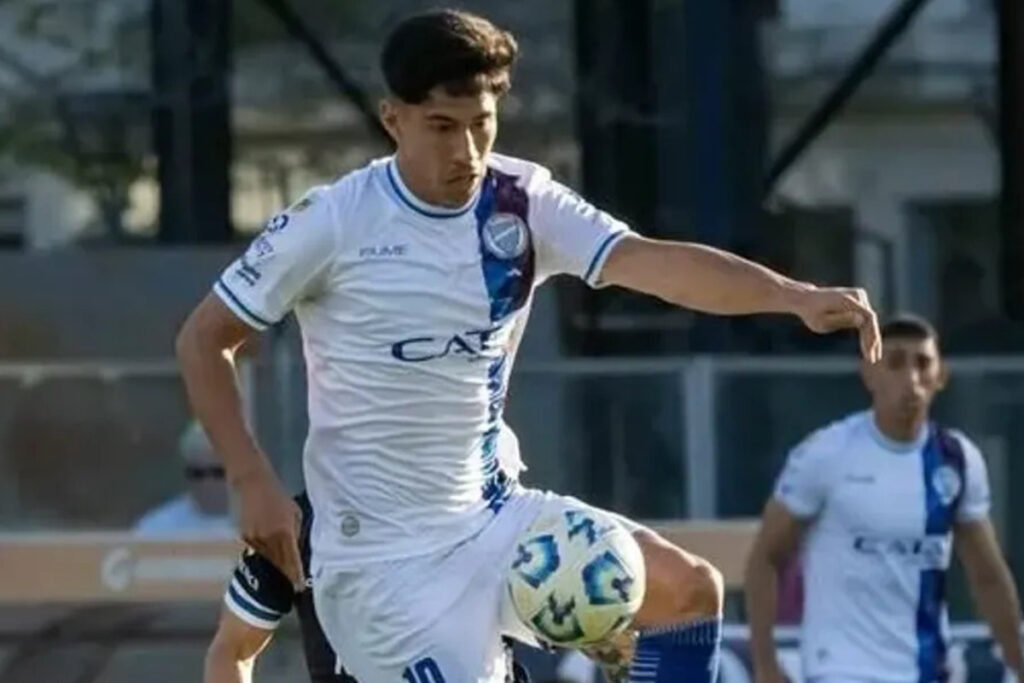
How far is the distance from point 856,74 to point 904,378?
3.40 metres

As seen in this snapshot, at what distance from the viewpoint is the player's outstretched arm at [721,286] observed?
20.5 ft

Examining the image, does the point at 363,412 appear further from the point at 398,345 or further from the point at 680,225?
the point at 680,225

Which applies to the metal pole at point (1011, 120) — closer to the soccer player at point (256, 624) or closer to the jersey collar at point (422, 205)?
the soccer player at point (256, 624)

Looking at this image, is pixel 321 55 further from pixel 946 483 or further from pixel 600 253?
pixel 600 253

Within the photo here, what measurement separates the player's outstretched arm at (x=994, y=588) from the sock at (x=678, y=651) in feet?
12.3

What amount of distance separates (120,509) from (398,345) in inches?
219

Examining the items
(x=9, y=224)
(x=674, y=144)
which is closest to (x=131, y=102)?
(x=9, y=224)

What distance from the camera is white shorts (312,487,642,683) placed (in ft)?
21.7

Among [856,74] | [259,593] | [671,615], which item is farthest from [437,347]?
[856,74]

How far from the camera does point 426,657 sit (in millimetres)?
6648

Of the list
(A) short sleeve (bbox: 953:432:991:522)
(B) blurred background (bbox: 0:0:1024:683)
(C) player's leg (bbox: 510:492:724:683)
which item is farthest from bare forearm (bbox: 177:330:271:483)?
(B) blurred background (bbox: 0:0:1024:683)

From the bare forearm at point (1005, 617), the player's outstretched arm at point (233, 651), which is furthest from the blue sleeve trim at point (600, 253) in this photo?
the bare forearm at point (1005, 617)

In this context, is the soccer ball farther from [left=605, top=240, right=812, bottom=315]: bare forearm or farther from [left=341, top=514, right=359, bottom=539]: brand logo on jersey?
[left=605, top=240, right=812, bottom=315]: bare forearm

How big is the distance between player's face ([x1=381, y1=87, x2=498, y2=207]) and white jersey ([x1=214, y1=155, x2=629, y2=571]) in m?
0.04
